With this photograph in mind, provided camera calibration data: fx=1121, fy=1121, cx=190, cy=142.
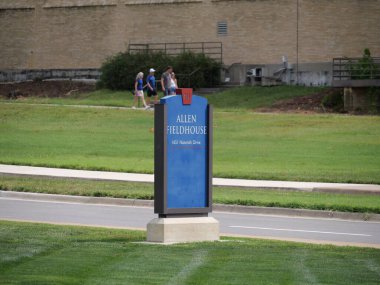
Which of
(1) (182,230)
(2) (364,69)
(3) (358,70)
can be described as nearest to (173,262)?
(1) (182,230)

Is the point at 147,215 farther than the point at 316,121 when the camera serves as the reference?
No

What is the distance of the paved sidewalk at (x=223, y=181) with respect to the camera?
81.9 ft

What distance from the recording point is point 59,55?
60.8 metres

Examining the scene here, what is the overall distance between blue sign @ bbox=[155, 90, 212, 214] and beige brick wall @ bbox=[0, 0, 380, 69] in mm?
35715

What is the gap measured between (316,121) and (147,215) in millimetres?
20525

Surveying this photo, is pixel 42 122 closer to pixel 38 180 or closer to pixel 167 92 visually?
pixel 167 92

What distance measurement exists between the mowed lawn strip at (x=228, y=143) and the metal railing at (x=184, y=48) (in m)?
10.5

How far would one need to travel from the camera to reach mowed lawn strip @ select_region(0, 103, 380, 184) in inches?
1177

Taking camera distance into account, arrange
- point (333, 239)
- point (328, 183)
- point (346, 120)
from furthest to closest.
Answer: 1. point (346, 120)
2. point (328, 183)
3. point (333, 239)

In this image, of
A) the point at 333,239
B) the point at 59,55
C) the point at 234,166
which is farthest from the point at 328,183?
the point at 59,55

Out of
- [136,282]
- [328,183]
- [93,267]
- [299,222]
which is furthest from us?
[328,183]

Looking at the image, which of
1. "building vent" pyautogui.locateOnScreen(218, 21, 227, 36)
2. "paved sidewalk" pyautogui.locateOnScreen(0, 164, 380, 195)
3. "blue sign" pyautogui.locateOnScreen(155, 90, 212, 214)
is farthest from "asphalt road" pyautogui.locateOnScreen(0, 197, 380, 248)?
"building vent" pyautogui.locateOnScreen(218, 21, 227, 36)

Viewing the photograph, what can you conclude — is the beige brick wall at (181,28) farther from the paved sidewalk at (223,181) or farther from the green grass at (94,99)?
the paved sidewalk at (223,181)

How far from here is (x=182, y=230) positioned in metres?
15.3
